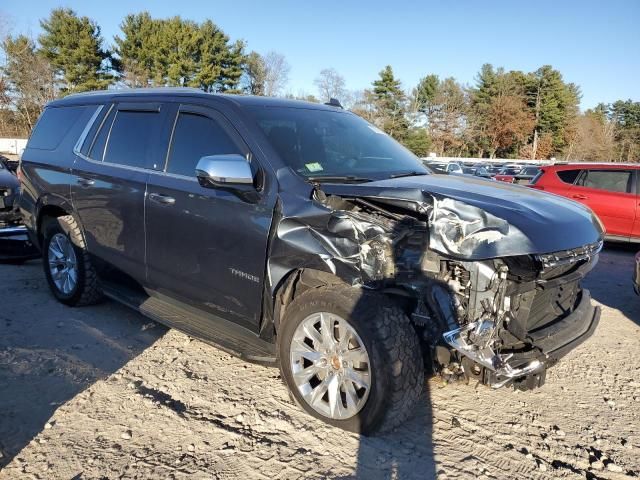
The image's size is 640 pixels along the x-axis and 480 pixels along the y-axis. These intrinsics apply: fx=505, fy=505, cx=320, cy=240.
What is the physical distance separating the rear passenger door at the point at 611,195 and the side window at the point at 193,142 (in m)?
7.86

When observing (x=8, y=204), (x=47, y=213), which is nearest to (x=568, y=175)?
(x=47, y=213)

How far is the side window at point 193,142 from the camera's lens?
357 cm

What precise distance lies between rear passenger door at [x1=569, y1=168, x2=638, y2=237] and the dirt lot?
5437mm

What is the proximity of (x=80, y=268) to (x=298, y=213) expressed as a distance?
279 cm

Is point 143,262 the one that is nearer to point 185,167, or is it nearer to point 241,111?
point 185,167

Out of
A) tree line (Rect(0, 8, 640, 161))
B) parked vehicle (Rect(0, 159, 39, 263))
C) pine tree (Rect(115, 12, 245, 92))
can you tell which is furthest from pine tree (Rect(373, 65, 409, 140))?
parked vehicle (Rect(0, 159, 39, 263))

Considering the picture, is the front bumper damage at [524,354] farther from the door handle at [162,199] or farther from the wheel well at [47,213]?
the wheel well at [47,213]

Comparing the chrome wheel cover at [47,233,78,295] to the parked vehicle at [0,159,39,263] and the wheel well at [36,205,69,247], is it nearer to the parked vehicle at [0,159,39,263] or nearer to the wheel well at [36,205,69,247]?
the wheel well at [36,205,69,247]

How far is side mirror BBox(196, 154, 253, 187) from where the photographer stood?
312 centimetres

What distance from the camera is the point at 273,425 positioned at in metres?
3.02

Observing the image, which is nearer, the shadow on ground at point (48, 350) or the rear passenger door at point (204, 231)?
the shadow on ground at point (48, 350)

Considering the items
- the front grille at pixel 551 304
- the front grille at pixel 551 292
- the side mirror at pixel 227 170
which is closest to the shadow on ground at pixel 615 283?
the front grille at pixel 551 304

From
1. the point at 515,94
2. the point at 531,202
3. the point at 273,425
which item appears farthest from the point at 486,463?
the point at 515,94

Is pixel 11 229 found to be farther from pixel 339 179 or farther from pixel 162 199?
pixel 339 179
